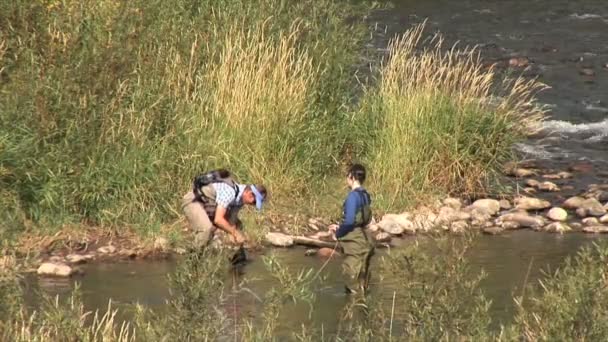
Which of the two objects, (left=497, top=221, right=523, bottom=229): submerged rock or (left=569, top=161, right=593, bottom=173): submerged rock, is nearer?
(left=497, top=221, right=523, bottom=229): submerged rock

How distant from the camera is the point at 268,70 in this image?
50.3ft

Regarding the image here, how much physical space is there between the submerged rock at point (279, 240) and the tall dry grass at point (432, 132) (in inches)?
67.6

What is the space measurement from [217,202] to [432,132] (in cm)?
408

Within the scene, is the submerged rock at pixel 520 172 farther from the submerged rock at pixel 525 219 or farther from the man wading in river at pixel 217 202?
the man wading in river at pixel 217 202

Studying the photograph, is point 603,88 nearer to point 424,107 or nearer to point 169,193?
point 424,107

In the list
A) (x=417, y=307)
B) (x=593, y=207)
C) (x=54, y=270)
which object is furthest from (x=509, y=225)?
(x=417, y=307)

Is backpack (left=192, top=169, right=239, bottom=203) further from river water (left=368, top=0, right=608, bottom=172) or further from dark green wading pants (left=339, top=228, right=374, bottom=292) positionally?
river water (left=368, top=0, right=608, bottom=172)

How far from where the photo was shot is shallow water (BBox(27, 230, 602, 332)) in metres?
10.9

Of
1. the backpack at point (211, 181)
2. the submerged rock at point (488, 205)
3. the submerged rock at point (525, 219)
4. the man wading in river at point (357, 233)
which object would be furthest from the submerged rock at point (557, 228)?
the backpack at point (211, 181)

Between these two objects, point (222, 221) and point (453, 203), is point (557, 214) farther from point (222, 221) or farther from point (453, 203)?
point (222, 221)

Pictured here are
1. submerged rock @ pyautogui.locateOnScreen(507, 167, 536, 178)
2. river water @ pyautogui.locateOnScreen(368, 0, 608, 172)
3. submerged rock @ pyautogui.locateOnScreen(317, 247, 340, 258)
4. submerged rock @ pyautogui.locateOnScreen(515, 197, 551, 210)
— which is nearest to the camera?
submerged rock @ pyautogui.locateOnScreen(317, 247, 340, 258)

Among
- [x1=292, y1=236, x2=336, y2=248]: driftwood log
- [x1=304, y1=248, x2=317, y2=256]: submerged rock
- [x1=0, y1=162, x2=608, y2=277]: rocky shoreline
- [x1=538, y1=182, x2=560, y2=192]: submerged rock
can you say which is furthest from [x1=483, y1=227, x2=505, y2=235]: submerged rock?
[x1=538, y1=182, x2=560, y2=192]: submerged rock

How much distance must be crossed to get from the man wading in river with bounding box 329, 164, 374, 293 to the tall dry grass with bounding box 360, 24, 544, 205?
368cm

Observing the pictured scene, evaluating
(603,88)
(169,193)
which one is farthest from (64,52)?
(603,88)
